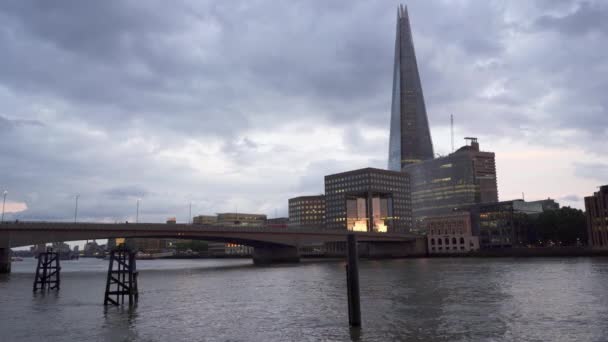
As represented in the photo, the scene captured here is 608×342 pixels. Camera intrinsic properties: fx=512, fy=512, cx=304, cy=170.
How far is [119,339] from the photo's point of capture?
2577 centimetres

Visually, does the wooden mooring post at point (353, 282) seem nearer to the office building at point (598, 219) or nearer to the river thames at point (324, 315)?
the river thames at point (324, 315)

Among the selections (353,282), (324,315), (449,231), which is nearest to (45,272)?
(324,315)

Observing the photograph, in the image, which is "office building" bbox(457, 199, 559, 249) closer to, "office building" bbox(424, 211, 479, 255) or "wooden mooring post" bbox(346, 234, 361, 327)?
"office building" bbox(424, 211, 479, 255)

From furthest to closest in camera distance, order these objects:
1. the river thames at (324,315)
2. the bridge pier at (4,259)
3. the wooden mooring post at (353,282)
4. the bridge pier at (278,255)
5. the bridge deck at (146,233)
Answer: the bridge pier at (278,255), the bridge pier at (4,259), the bridge deck at (146,233), the wooden mooring post at (353,282), the river thames at (324,315)

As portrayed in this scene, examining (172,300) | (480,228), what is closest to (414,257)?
(480,228)

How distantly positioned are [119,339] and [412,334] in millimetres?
14707

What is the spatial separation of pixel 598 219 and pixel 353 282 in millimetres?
132646

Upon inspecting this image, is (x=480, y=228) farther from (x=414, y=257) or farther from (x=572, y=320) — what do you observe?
(x=572, y=320)

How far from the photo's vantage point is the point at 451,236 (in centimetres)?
17812

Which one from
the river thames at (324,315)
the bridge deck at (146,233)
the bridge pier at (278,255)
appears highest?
the bridge deck at (146,233)

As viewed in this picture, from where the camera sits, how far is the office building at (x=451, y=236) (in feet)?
577

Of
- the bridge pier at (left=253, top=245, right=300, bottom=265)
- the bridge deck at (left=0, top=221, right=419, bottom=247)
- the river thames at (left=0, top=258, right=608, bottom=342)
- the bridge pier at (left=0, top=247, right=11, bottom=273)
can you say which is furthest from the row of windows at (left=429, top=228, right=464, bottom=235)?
the bridge pier at (left=0, top=247, right=11, bottom=273)

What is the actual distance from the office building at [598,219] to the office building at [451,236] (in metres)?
42.5

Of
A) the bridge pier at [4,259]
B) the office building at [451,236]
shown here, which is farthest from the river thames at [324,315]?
the office building at [451,236]
